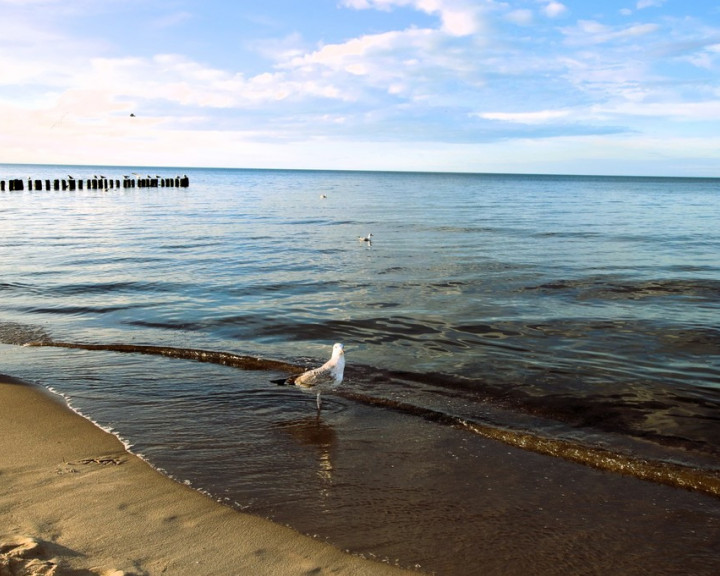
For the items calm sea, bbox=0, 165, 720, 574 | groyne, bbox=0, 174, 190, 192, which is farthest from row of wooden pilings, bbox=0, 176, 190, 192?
calm sea, bbox=0, 165, 720, 574

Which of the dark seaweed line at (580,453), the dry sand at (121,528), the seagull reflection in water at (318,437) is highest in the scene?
the dry sand at (121,528)

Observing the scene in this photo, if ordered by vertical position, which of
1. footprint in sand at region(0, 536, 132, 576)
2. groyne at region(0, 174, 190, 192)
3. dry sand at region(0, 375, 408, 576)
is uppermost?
groyne at region(0, 174, 190, 192)

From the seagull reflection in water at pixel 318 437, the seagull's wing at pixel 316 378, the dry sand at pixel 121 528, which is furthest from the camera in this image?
the seagull's wing at pixel 316 378

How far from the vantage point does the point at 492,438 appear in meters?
6.59

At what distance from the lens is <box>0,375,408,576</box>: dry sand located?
3.87 metres

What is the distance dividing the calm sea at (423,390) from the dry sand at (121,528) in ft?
0.78

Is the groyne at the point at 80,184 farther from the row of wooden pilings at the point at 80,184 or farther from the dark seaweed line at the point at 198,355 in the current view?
the dark seaweed line at the point at 198,355

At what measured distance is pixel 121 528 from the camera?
4332 millimetres

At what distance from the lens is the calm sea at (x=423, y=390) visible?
15.7 feet

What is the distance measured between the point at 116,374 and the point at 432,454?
15.2 ft

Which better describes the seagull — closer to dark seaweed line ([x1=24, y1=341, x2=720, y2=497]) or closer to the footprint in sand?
dark seaweed line ([x1=24, y1=341, x2=720, y2=497])

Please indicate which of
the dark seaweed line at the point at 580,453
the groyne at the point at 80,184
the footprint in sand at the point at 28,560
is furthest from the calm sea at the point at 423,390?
the groyne at the point at 80,184

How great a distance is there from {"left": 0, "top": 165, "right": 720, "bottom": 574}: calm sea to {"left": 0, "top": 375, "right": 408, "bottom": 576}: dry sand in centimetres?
24

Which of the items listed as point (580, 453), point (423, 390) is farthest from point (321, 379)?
point (580, 453)
